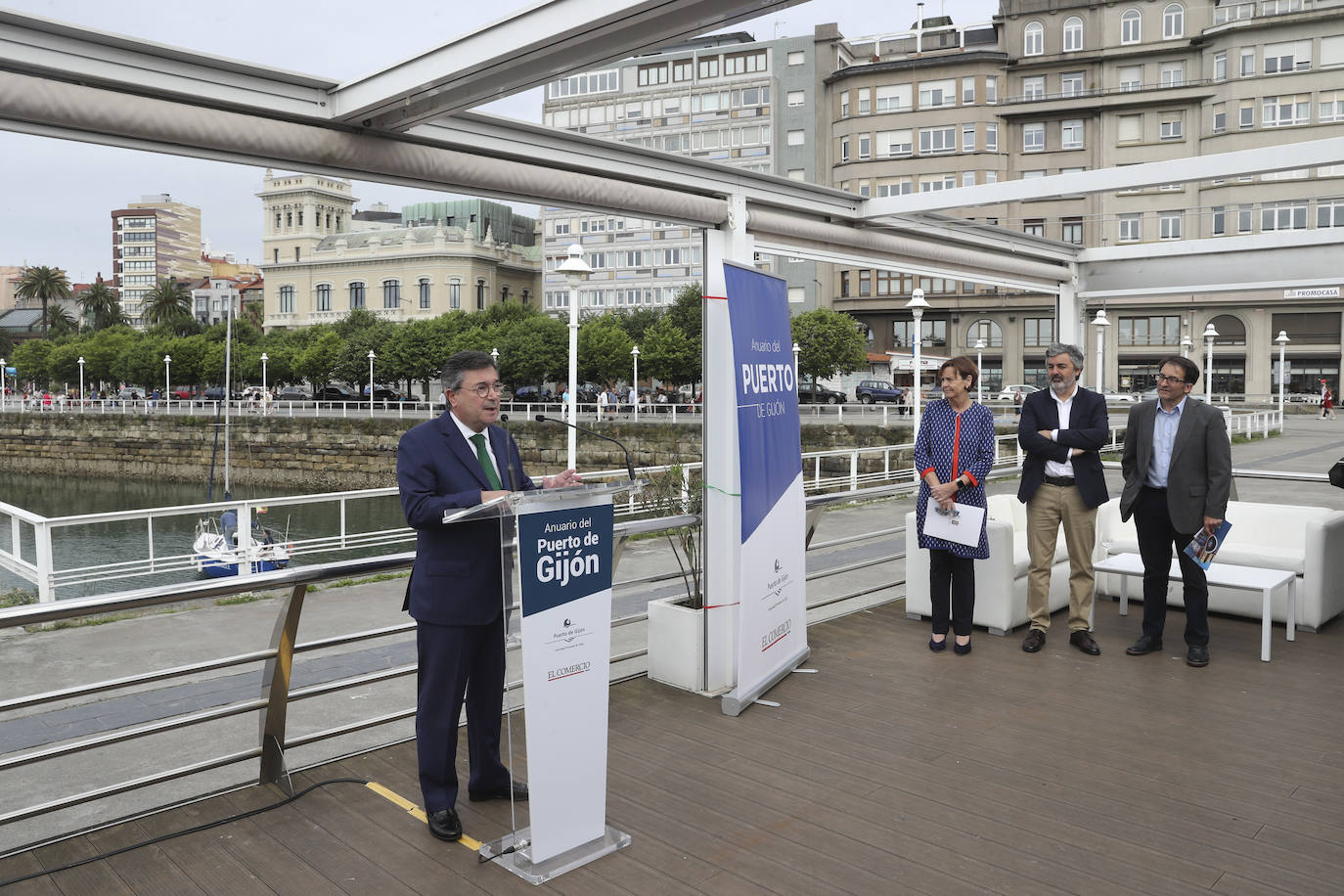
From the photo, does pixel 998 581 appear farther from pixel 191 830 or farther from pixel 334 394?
pixel 334 394

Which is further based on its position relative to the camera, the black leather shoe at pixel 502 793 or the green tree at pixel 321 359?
the green tree at pixel 321 359

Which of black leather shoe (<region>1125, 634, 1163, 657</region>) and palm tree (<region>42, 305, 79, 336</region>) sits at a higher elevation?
palm tree (<region>42, 305, 79, 336</region>)

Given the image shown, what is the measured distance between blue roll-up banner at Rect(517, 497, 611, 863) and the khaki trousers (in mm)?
3236

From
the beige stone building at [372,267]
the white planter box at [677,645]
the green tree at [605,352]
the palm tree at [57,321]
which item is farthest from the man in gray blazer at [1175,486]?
the palm tree at [57,321]

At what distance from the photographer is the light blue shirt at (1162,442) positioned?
5.43m

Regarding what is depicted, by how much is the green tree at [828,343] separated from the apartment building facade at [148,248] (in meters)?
140

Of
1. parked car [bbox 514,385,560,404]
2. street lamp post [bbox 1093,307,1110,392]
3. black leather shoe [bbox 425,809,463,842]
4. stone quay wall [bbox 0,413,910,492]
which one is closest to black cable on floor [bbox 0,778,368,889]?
black leather shoe [bbox 425,809,463,842]

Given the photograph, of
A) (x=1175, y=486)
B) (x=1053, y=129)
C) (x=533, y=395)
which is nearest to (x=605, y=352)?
(x=533, y=395)

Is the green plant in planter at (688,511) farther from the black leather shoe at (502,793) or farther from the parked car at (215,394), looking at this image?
the parked car at (215,394)

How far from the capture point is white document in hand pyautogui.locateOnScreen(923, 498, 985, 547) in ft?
17.6

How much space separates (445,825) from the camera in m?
3.31

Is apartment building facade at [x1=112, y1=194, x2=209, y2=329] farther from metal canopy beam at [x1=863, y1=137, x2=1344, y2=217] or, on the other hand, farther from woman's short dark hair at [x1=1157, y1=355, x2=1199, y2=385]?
woman's short dark hair at [x1=1157, y1=355, x2=1199, y2=385]

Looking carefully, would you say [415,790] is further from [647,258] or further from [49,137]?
[647,258]

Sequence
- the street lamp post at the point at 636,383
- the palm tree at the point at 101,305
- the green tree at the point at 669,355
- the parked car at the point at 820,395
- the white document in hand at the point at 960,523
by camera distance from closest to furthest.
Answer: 1. the white document in hand at the point at 960,523
2. the street lamp post at the point at 636,383
3. the parked car at the point at 820,395
4. the green tree at the point at 669,355
5. the palm tree at the point at 101,305
